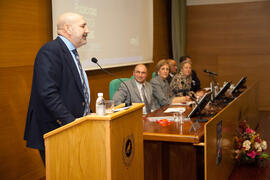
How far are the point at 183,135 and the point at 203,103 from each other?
0.88 meters

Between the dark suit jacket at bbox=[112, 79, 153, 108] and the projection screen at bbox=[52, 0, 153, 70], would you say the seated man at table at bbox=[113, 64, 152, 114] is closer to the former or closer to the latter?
the dark suit jacket at bbox=[112, 79, 153, 108]

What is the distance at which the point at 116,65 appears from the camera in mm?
5672

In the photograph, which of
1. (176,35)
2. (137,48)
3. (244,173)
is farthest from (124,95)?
Result: (176,35)

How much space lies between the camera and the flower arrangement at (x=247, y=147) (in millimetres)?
4061

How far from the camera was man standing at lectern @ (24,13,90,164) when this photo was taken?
2203mm

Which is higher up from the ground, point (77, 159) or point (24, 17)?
point (24, 17)

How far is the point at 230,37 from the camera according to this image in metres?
9.02

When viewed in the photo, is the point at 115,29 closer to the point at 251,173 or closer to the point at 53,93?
the point at 251,173

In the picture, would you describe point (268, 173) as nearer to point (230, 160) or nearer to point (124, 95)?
point (230, 160)

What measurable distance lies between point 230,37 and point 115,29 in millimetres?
4367

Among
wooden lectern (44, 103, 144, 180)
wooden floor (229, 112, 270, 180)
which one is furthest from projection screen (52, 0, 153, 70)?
wooden lectern (44, 103, 144, 180)

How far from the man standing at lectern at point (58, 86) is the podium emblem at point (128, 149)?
39 centimetres

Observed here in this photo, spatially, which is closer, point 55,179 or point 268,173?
point 55,179

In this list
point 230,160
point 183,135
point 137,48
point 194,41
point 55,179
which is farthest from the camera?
point 194,41
